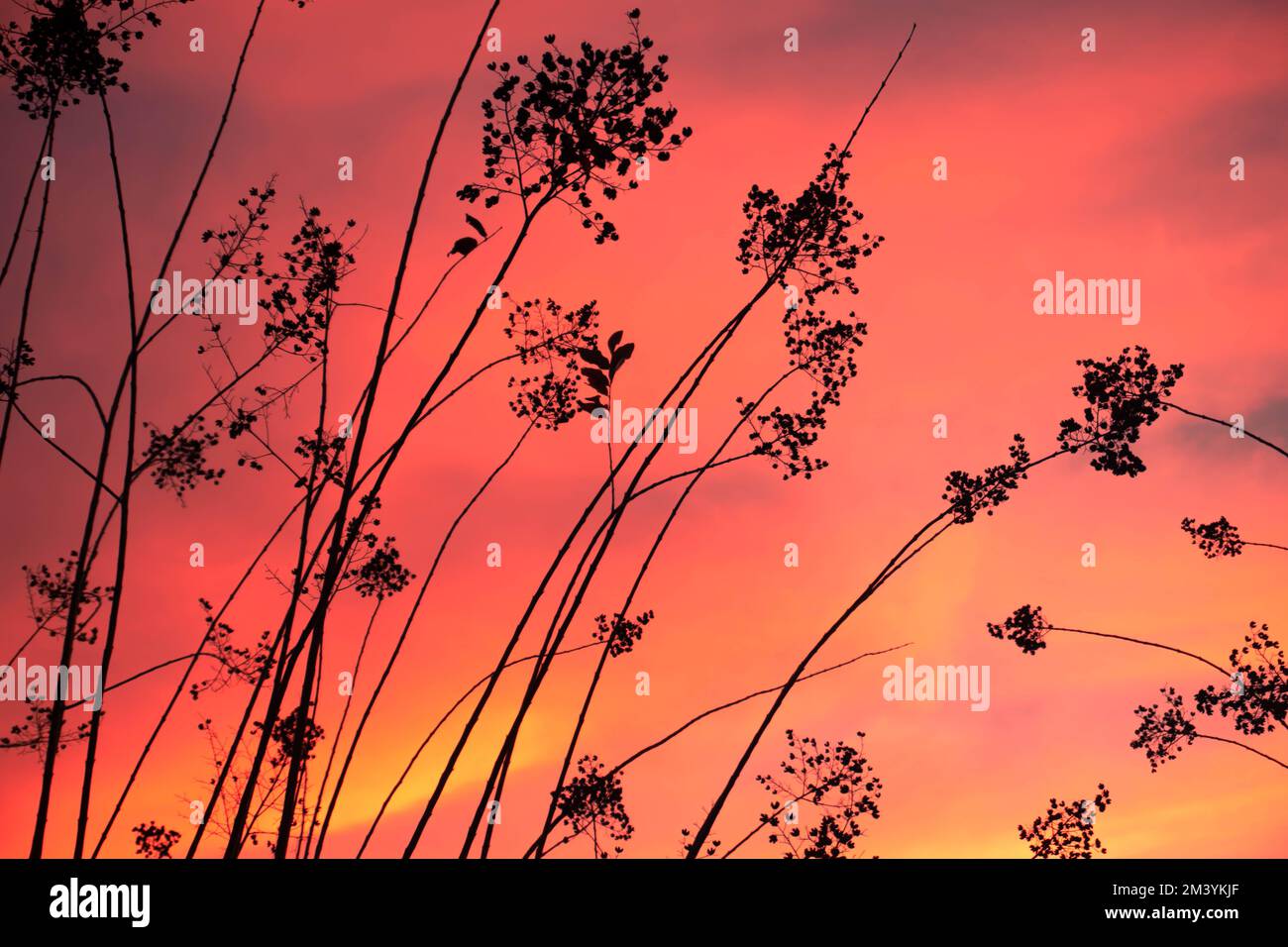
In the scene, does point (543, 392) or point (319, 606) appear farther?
point (543, 392)

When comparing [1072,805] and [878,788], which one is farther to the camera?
[1072,805]
